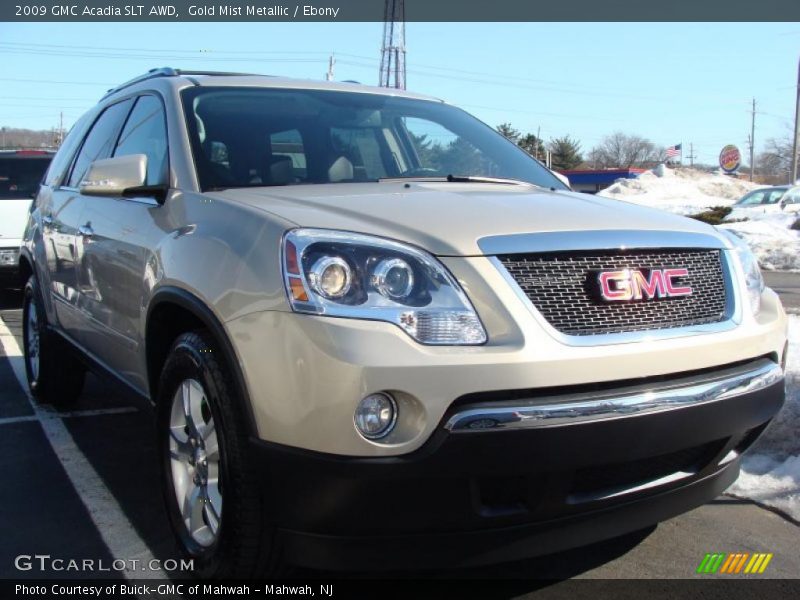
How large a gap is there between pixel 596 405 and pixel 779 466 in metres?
2.26

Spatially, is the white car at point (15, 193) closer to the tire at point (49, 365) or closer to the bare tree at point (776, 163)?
the tire at point (49, 365)

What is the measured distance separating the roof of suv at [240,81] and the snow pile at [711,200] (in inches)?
493

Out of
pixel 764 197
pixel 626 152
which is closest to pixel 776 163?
pixel 626 152

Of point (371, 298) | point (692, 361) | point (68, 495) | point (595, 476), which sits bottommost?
point (68, 495)

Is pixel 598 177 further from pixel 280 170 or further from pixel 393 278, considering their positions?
pixel 393 278

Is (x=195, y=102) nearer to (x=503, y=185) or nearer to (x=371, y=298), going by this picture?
(x=503, y=185)

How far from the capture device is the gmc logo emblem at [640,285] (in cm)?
242

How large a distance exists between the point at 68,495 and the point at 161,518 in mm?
582

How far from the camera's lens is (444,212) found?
259cm

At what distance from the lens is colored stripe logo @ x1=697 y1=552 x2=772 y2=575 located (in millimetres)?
3053

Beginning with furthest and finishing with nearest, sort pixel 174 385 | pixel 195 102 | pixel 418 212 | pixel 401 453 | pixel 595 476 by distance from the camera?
pixel 195 102 < pixel 174 385 < pixel 418 212 < pixel 595 476 < pixel 401 453
